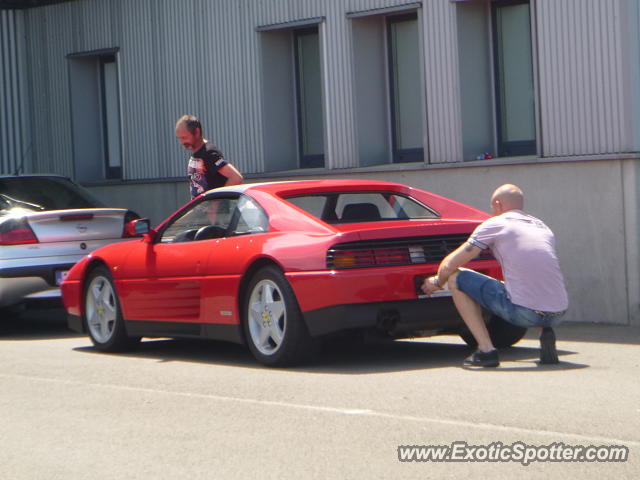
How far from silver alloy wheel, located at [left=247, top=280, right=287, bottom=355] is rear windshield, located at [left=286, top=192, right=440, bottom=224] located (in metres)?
0.67

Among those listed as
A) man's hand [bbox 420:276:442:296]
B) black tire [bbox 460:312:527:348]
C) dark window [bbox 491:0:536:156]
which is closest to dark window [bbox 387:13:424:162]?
dark window [bbox 491:0:536:156]

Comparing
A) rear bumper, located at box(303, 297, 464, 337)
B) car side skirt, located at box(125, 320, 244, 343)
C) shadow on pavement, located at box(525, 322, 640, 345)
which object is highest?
rear bumper, located at box(303, 297, 464, 337)

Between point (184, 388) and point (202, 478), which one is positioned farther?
point (184, 388)

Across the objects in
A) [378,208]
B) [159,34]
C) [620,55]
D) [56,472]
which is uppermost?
[159,34]

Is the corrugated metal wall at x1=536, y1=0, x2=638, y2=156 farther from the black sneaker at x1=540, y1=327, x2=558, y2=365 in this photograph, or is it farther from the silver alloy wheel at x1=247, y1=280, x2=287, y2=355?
the silver alloy wheel at x1=247, y1=280, x2=287, y2=355

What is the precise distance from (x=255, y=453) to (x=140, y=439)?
79 cm

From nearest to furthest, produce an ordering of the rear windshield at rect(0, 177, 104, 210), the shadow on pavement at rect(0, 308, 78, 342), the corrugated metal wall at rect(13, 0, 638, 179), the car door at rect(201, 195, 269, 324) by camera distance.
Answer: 1. the car door at rect(201, 195, 269, 324)
2. the corrugated metal wall at rect(13, 0, 638, 179)
3. the shadow on pavement at rect(0, 308, 78, 342)
4. the rear windshield at rect(0, 177, 104, 210)

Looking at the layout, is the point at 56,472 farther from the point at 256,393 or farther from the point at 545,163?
the point at 545,163

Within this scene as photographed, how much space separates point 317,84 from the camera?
53.8 ft

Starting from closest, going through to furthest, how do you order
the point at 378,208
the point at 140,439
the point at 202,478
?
the point at 202,478 → the point at 140,439 → the point at 378,208

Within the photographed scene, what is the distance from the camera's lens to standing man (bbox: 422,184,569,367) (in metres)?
8.41

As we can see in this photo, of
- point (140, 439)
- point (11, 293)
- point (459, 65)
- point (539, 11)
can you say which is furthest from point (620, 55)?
point (140, 439)

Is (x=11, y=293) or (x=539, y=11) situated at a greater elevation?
(x=539, y=11)

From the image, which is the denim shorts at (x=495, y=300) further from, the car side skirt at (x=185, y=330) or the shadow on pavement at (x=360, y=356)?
the car side skirt at (x=185, y=330)
